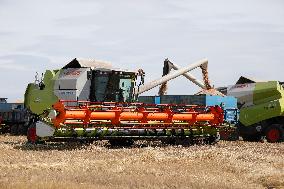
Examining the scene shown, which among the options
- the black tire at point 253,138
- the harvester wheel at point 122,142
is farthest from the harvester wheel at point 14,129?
the black tire at point 253,138

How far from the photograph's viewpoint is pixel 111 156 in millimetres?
12555

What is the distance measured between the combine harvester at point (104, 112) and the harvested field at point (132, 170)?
81 centimetres

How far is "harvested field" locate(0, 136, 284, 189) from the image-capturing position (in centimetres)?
819

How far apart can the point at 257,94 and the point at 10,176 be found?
1386 centimetres

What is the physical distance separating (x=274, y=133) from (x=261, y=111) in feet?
3.47

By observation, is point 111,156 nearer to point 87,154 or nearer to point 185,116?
point 87,154

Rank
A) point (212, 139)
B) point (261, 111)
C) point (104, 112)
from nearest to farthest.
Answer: point (104, 112), point (212, 139), point (261, 111)

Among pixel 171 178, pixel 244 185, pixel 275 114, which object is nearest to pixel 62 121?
pixel 171 178

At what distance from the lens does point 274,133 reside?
64.7ft

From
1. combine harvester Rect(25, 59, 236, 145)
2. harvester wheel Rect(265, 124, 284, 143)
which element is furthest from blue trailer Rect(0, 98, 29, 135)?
harvester wheel Rect(265, 124, 284, 143)

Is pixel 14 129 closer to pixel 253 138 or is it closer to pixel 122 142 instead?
pixel 122 142

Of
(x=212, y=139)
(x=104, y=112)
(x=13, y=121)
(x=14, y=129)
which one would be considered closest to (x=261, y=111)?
(x=212, y=139)

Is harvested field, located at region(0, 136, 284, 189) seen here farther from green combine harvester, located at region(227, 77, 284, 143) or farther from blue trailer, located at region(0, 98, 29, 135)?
blue trailer, located at region(0, 98, 29, 135)

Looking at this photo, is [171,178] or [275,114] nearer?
[171,178]
